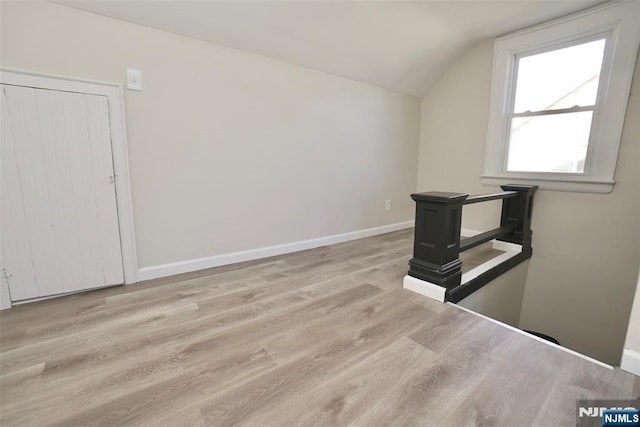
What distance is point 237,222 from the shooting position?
8.47 feet

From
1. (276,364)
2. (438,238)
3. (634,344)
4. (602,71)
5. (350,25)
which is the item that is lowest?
(276,364)

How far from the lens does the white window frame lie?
2.33 meters

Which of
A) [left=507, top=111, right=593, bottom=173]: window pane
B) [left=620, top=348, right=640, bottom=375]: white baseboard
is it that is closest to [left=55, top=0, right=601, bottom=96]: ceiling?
[left=507, top=111, right=593, bottom=173]: window pane

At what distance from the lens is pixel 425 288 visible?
6.46 feet

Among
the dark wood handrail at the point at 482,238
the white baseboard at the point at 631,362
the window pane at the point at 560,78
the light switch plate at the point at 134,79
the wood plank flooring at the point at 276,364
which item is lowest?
the wood plank flooring at the point at 276,364

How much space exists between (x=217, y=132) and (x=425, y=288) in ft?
6.83

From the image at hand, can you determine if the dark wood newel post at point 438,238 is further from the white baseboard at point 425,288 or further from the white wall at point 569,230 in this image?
the white wall at point 569,230

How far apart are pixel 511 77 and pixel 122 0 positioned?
11.9ft

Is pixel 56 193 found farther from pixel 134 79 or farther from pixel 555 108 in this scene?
pixel 555 108

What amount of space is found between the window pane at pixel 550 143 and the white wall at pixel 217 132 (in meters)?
1.58

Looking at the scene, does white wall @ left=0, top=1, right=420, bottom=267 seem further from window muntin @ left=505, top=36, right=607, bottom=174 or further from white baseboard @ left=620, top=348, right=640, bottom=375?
white baseboard @ left=620, top=348, right=640, bottom=375

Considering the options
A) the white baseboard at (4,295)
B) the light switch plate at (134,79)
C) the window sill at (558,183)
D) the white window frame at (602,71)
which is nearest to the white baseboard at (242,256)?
the white baseboard at (4,295)

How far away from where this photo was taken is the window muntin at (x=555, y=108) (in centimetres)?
259

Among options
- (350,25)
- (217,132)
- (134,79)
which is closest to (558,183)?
(350,25)
